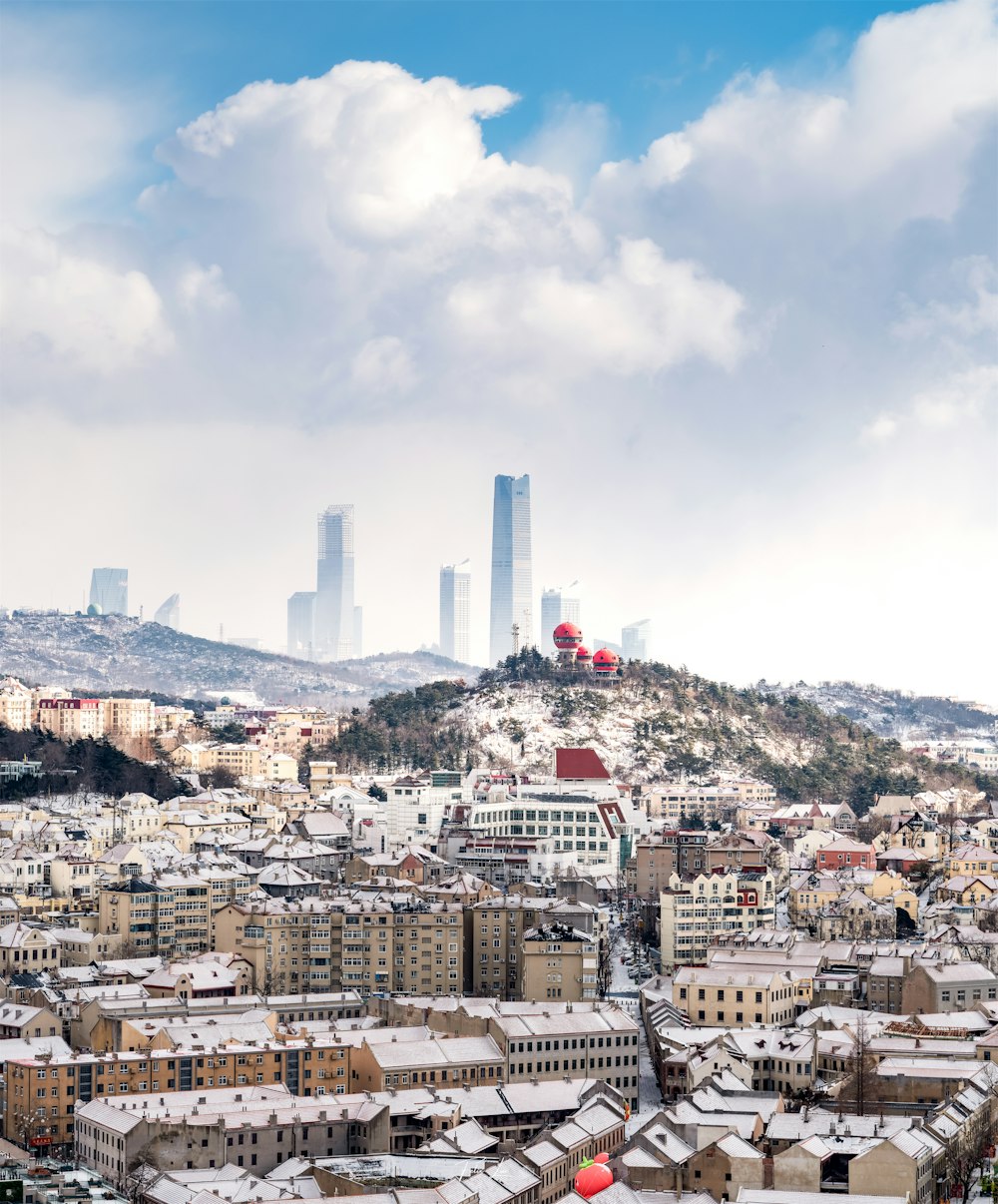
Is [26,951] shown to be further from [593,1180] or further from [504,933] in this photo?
[593,1180]

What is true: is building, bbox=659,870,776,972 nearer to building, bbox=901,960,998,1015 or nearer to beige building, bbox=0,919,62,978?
building, bbox=901,960,998,1015

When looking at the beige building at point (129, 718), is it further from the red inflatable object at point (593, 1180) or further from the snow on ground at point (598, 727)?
the red inflatable object at point (593, 1180)

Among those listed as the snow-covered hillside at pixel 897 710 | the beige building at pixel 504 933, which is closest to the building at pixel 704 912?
the beige building at pixel 504 933

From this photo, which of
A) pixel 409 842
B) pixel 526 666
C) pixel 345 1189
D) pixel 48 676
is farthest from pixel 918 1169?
pixel 48 676

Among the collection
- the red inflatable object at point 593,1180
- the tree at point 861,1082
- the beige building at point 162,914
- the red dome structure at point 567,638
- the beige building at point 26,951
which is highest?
the red dome structure at point 567,638

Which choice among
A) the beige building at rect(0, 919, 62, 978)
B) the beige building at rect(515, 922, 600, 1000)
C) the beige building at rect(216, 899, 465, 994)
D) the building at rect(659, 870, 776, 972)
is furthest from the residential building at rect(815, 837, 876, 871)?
the beige building at rect(0, 919, 62, 978)

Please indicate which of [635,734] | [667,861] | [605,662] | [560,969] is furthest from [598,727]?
[560,969]
